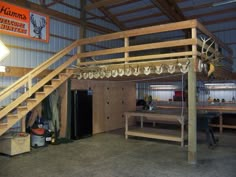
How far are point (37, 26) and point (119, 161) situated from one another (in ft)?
17.4

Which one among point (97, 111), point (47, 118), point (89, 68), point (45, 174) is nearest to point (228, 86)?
point (97, 111)

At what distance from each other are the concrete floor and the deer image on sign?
3.76 meters

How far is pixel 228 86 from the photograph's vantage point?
411 inches

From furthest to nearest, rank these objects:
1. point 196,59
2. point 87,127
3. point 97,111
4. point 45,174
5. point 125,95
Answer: point 125,95
point 97,111
point 87,127
point 196,59
point 45,174

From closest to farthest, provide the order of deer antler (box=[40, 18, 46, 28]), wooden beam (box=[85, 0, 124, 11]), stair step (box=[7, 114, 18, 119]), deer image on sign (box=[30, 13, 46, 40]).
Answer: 1. stair step (box=[7, 114, 18, 119])
2. deer image on sign (box=[30, 13, 46, 40])
3. deer antler (box=[40, 18, 46, 28])
4. wooden beam (box=[85, 0, 124, 11])

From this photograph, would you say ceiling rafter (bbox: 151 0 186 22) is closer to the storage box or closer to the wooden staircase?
the wooden staircase

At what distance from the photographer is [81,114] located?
7.59 metres

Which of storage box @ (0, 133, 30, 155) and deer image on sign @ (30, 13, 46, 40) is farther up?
deer image on sign @ (30, 13, 46, 40)

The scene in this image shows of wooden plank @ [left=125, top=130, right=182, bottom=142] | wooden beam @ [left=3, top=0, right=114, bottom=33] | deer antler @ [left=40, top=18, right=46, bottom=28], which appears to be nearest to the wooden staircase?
deer antler @ [left=40, top=18, right=46, bottom=28]

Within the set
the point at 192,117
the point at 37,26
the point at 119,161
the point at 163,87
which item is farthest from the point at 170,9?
the point at 119,161

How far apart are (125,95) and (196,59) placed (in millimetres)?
5283

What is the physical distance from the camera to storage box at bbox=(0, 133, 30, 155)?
5.56 meters

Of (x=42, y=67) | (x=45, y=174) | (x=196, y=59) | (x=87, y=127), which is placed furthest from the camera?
(x=87, y=127)

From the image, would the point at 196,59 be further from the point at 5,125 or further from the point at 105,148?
the point at 5,125
